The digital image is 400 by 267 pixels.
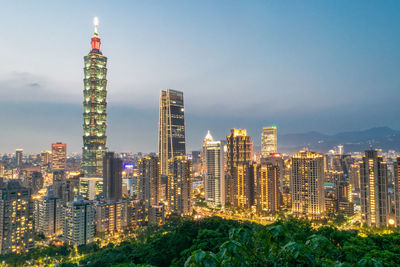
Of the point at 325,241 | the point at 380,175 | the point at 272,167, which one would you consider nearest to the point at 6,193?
the point at 325,241

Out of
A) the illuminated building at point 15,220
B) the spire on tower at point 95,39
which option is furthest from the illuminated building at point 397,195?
the spire on tower at point 95,39

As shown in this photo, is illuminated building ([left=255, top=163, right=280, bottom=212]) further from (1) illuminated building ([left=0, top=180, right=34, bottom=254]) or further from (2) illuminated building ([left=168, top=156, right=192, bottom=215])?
(1) illuminated building ([left=0, top=180, right=34, bottom=254])

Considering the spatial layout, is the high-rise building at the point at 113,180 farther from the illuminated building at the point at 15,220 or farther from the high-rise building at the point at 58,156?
the high-rise building at the point at 58,156

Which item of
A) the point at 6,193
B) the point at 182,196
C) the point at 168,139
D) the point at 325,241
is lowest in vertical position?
the point at 182,196

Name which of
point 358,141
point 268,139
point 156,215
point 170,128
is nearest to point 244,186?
point 156,215

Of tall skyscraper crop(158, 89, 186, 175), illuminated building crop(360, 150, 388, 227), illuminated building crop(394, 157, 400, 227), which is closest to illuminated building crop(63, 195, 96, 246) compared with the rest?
illuminated building crop(360, 150, 388, 227)

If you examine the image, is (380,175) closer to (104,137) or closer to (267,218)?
(267,218)

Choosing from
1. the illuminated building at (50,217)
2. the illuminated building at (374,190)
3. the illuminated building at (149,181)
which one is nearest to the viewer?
the illuminated building at (374,190)
